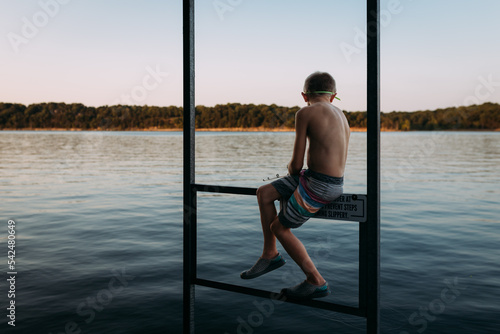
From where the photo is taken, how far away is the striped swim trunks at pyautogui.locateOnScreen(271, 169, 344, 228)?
3316 mm

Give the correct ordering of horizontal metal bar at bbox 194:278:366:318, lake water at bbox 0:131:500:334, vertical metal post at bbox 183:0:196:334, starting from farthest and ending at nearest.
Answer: lake water at bbox 0:131:500:334
vertical metal post at bbox 183:0:196:334
horizontal metal bar at bbox 194:278:366:318

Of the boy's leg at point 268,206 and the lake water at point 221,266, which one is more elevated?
the boy's leg at point 268,206

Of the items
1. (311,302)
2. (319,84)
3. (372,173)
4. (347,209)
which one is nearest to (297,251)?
(311,302)

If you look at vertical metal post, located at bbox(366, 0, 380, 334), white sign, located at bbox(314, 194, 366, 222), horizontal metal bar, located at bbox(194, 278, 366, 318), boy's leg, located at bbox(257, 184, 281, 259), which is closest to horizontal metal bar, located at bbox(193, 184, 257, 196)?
boy's leg, located at bbox(257, 184, 281, 259)

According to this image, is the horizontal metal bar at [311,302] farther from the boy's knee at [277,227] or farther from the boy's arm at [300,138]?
the boy's arm at [300,138]

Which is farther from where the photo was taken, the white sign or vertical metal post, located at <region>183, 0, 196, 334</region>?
vertical metal post, located at <region>183, 0, 196, 334</region>

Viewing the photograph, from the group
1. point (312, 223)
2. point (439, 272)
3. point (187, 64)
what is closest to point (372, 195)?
point (187, 64)

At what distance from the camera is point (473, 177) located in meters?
32.9

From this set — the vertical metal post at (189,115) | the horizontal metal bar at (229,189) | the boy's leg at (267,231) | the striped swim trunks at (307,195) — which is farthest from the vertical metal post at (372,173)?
the vertical metal post at (189,115)

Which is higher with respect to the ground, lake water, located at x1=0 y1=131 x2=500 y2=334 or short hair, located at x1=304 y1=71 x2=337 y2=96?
short hair, located at x1=304 y1=71 x2=337 y2=96

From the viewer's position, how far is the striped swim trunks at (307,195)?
3.32m

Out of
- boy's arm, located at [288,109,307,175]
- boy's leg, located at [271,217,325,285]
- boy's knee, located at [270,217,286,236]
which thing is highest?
boy's arm, located at [288,109,307,175]

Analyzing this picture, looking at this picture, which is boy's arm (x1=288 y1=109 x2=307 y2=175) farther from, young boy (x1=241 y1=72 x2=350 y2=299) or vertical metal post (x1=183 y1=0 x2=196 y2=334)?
vertical metal post (x1=183 y1=0 x2=196 y2=334)

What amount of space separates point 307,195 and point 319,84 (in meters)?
0.82
